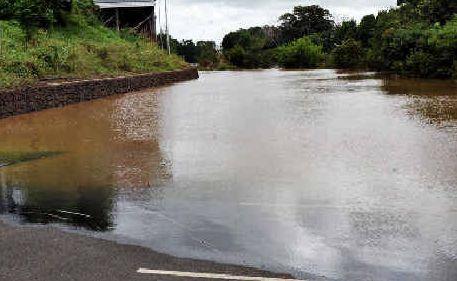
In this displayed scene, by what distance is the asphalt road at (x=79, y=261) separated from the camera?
6277 millimetres

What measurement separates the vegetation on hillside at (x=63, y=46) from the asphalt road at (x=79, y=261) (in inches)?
582

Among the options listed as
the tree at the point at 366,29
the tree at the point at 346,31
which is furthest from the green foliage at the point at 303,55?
the tree at the point at 366,29

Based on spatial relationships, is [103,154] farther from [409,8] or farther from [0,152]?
[409,8]

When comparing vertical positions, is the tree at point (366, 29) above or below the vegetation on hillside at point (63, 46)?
above

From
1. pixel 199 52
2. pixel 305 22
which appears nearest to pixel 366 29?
pixel 305 22

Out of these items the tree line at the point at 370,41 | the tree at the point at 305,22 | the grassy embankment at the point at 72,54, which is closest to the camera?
the grassy embankment at the point at 72,54

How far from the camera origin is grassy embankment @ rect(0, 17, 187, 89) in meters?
23.9

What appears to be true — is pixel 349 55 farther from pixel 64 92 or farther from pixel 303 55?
pixel 64 92

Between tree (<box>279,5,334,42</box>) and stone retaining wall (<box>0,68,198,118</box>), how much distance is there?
70947 millimetres

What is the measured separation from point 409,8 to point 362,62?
11.9 metres

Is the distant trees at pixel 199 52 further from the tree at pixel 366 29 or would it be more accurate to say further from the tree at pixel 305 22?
the tree at pixel 366 29

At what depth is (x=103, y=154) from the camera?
44.0ft

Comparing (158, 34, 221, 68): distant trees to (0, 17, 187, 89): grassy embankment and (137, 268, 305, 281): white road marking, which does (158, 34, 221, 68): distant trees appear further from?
(137, 268, 305, 281): white road marking

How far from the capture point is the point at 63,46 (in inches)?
1177
